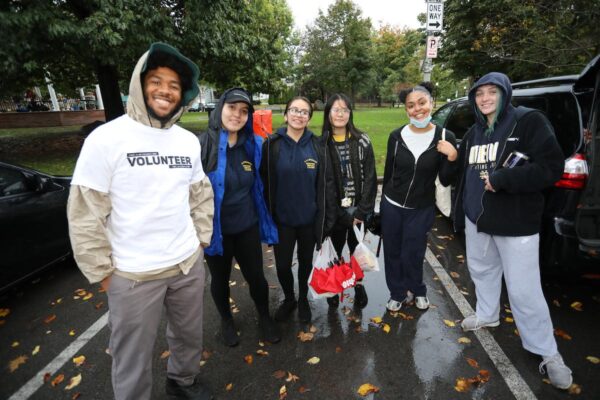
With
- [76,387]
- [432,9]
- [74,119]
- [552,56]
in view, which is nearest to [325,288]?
[76,387]

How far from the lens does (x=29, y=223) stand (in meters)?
3.58

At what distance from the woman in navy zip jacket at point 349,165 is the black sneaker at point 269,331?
1055 millimetres

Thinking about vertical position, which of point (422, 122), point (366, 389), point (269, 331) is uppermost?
point (422, 122)

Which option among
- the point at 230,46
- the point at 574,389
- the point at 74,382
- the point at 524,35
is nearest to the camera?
the point at 574,389

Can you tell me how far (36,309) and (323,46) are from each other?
144ft

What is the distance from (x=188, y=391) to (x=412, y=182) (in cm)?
239

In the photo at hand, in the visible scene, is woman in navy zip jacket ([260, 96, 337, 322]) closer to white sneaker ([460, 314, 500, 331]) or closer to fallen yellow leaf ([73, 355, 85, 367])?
white sneaker ([460, 314, 500, 331])

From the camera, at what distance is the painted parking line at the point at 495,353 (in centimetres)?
233

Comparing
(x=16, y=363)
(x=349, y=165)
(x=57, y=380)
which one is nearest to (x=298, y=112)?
(x=349, y=165)

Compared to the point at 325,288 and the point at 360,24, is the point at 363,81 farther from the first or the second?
the point at 325,288

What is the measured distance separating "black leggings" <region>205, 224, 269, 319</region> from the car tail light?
8.47 feet

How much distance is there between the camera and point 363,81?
136 ft

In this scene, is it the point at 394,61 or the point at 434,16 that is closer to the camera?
the point at 434,16

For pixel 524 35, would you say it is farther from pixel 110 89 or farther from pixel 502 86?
pixel 110 89
